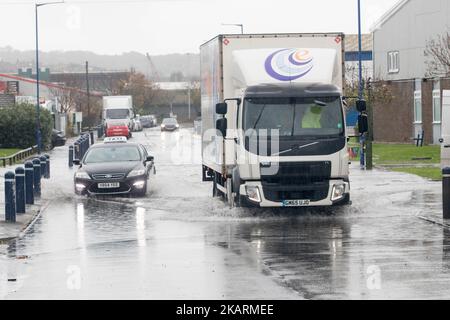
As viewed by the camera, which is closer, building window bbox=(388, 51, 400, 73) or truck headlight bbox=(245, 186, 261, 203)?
truck headlight bbox=(245, 186, 261, 203)

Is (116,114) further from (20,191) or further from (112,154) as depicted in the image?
(20,191)

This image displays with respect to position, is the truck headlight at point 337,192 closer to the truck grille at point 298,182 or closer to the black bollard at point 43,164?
the truck grille at point 298,182

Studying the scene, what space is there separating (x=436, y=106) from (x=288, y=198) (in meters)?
34.0

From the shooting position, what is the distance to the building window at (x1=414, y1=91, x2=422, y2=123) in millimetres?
55656

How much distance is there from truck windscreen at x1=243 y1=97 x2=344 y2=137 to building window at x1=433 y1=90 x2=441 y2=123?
33.0 meters

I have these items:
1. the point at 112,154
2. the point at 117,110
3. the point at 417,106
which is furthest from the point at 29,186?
the point at 117,110

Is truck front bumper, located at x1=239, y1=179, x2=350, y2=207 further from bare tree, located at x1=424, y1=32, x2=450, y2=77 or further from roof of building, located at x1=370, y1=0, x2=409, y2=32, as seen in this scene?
roof of building, located at x1=370, y1=0, x2=409, y2=32

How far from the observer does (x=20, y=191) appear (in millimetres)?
23250

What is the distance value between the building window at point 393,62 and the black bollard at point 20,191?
126 feet

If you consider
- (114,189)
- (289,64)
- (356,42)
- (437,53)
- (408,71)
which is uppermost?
(356,42)

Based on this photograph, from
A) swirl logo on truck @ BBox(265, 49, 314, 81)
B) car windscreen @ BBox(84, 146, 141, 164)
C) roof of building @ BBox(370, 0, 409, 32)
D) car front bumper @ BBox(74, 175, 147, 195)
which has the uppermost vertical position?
roof of building @ BBox(370, 0, 409, 32)

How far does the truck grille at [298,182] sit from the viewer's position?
68.0 feet

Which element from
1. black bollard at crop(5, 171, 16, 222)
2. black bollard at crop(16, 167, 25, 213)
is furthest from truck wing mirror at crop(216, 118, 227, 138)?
black bollard at crop(16, 167, 25, 213)
